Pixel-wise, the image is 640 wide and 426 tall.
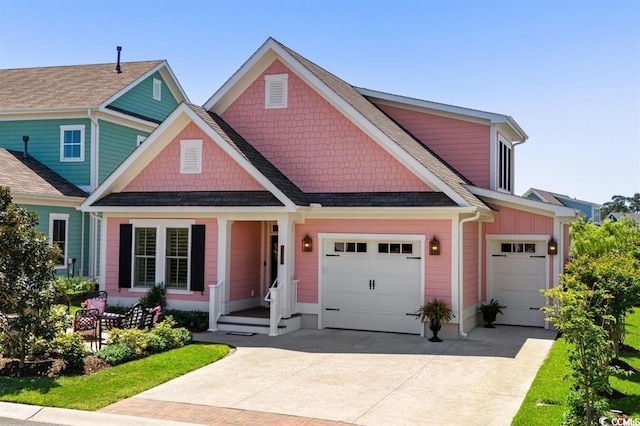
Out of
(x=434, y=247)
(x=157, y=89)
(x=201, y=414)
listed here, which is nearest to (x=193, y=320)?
(x=434, y=247)

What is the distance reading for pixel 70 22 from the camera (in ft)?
55.5

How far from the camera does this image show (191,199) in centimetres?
1673

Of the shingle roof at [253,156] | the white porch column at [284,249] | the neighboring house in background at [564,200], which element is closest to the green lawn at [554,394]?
the white porch column at [284,249]

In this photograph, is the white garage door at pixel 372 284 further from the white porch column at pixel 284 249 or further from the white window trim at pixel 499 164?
the white window trim at pixel 499 164

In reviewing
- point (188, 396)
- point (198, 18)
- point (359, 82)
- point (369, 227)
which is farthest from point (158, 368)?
point (359, 82)

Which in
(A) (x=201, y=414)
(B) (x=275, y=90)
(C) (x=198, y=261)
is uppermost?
(B) (x=275, y=90)

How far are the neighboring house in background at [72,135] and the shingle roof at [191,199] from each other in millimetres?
4970

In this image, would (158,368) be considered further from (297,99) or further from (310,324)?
(297,99)

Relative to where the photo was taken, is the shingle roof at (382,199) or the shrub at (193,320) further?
the shrub at (193,320)

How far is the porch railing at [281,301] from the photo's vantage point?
15328 mm

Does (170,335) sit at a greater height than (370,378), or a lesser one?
greater

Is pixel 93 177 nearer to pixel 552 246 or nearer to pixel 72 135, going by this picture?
pixel 72 135

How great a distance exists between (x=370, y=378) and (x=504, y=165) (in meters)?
11.8

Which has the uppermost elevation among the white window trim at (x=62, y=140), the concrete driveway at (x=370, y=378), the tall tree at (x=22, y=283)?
the white window trim at (x=62, y=140)
